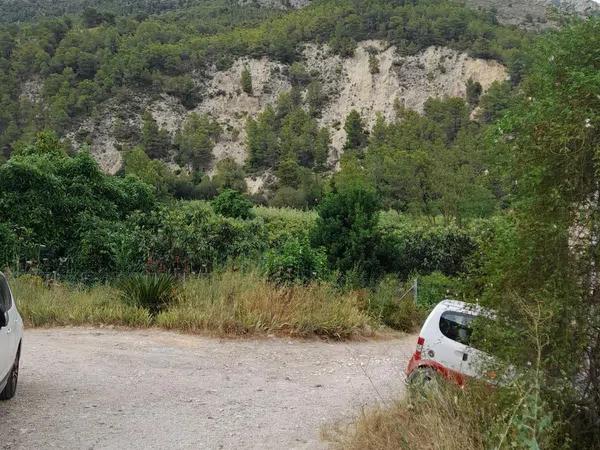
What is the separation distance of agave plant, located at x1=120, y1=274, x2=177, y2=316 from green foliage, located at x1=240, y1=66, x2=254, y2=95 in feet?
257

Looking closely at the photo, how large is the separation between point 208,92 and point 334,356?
268 ft

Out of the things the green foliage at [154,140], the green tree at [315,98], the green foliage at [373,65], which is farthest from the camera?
the green foliage at [373,65]

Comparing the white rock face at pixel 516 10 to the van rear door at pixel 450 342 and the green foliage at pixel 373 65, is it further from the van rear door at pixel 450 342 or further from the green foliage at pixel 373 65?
the van rear door at pixel 450 342

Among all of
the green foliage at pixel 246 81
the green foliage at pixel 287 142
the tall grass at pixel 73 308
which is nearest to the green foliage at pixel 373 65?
the green foliage at pixel 287 142

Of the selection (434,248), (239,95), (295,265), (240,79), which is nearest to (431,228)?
(434,248)

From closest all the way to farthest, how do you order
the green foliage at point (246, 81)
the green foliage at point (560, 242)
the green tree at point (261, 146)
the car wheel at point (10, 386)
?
the green foliage at point (560, 242) < the car wheel at point (10, 386) < the green tree at point (261, 146) < the green foliage at point (246, 81)

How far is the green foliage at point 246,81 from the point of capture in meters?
88.1

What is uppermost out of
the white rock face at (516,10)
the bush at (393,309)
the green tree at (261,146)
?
the white rock face at (516,10)

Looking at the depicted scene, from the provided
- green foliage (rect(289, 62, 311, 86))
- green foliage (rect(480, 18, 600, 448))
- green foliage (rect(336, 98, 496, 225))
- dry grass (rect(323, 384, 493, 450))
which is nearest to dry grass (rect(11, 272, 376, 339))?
dry grass (rect(323, 384, 493, 450))

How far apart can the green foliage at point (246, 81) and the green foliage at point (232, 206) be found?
182 ft

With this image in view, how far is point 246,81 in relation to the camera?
88.3 m

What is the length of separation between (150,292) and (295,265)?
3525 mm

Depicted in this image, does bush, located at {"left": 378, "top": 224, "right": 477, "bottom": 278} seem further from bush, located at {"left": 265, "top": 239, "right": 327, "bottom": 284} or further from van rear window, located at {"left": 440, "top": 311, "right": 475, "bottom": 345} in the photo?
van rear window, located at {"left": 440, "top": 311, "right": 475, "bottom": 345}

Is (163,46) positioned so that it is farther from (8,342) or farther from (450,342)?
A: (8,342)
